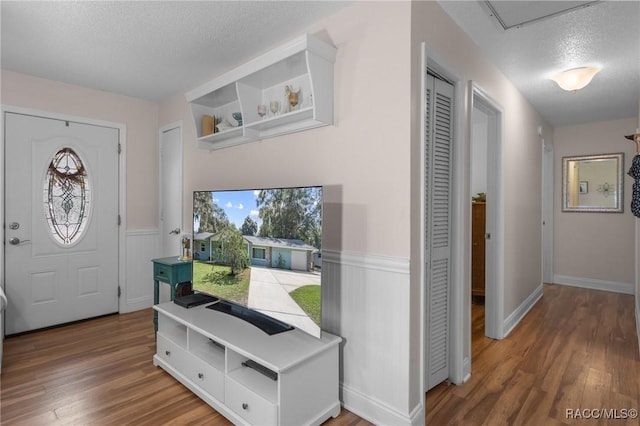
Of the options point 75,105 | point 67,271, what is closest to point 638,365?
point 67,271

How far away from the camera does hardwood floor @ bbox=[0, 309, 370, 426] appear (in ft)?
6.50

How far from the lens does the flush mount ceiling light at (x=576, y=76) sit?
9.39 ft

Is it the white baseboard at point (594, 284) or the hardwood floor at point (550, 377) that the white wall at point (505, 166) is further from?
the white baseboard at point (594, 284)

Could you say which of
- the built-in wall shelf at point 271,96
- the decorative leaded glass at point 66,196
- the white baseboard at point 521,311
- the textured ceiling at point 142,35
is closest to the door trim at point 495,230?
the white baseboard at point 521,311

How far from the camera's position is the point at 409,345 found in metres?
1.83

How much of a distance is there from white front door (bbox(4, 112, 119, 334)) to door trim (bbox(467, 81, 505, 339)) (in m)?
3.73

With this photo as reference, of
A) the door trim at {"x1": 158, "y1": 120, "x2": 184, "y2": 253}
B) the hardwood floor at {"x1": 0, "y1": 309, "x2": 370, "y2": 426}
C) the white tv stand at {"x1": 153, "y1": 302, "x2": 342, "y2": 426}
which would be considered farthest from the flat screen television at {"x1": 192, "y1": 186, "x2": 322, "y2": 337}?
the door trim at {"x1": 158, "y1": 120, "x2": 184, "y2": 253}

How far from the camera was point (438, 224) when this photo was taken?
7.37 feet

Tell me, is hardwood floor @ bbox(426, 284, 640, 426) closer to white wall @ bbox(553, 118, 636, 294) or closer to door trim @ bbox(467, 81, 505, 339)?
door trim @ bbox(467, 81, 505, 339)

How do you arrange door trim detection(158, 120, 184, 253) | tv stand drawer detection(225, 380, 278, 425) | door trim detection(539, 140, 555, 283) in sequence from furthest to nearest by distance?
door trim detection(539, 140, 555, 283) → door trim detection(158, 120, 184, 253) → tv stand drawer detection(225, 380, 278, 425)

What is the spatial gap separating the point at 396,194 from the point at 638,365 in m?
2.46

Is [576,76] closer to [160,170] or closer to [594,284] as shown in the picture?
[594,284]

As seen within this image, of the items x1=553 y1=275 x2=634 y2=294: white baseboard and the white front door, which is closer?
the white front door

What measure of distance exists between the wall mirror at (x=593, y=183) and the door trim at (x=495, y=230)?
118 inches
